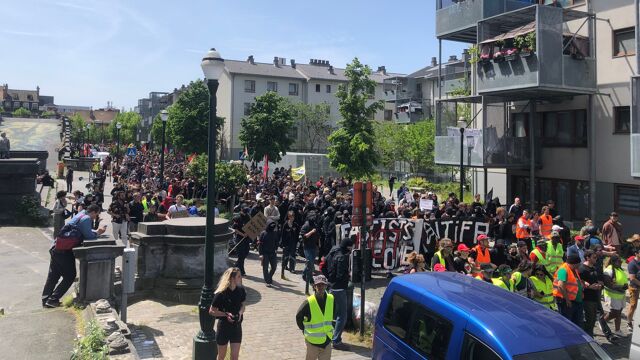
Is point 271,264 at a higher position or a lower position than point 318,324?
lower

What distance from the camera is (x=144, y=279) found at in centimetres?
1159

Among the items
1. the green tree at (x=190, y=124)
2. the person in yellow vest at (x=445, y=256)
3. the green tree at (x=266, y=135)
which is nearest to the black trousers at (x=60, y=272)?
the person in yellow vest at (x=445, y=256)

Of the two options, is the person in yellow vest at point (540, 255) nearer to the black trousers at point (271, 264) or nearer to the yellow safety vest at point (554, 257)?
the yellow safety vest at point (554, 257)

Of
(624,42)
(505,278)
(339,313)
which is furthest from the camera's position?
(624,42)

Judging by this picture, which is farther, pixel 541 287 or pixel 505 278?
pixel 541 287

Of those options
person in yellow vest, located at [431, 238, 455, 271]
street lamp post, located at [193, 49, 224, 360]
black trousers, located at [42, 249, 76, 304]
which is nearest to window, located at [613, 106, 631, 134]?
person in yellow vest, located at [431, 238, 455, 271]

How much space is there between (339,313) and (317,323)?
7.08 ft

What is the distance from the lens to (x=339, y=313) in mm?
9172

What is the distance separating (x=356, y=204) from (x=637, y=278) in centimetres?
554

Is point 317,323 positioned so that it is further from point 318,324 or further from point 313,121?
point 313,121

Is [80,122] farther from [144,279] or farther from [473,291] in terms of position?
[473,291]

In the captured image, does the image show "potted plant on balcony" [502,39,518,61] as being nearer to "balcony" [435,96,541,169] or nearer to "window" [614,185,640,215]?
"balcony" [435,96,541,169]

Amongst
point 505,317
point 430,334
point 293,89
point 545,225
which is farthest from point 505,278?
point 293,89

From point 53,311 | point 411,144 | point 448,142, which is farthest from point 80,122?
point 53,311
